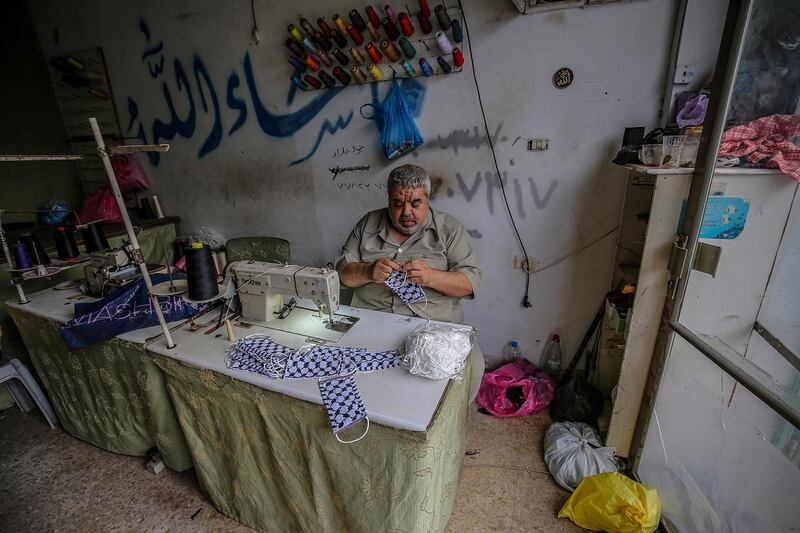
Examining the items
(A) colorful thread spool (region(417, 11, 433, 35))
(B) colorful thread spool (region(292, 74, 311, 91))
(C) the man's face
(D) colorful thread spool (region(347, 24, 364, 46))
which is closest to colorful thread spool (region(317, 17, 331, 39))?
(D) colorful thread spool (region(347, 24, 364, 46))

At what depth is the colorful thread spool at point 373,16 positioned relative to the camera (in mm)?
2176

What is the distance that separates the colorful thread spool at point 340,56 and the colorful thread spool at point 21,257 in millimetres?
2172

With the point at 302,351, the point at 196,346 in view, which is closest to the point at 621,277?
the point at 302,351

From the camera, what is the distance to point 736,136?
1398 millimetres

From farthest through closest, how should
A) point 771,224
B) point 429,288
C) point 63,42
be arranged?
1. point 63,42
2. point 429,288
3. point 771,224

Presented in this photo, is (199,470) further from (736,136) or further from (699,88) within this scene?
(699,88)

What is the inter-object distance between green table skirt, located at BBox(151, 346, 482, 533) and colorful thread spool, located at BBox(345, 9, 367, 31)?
7.34 ft

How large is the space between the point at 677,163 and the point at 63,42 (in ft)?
17.4

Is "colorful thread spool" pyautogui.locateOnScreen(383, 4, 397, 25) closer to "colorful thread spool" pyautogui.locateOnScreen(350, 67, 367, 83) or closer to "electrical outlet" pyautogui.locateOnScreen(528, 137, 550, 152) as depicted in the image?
"colorful thread spool" pyautogui.locateOnScreen(350, 67, 367, 83)

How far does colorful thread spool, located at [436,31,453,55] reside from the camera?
206 cm

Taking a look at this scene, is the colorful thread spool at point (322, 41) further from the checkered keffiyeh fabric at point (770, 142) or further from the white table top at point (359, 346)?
the checkered keffiyeh fabric at point (770, 142)

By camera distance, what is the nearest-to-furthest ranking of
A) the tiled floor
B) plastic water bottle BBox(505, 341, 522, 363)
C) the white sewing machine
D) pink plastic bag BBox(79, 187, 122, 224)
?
the white sewing machine
the tiled floor
plastic water bottle BBox(505, 341, 522, 363)
pink plastic bag BBox(79, 187, 122, 224)

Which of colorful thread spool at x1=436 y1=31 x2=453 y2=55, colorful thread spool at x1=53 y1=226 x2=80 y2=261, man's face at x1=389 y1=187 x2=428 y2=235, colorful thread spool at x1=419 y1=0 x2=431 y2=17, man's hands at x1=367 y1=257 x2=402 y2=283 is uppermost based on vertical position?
colorful thread spool at x1=419 y1=0 x2=431 y2=17

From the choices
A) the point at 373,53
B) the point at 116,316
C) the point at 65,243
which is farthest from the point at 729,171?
the point at 65,243
